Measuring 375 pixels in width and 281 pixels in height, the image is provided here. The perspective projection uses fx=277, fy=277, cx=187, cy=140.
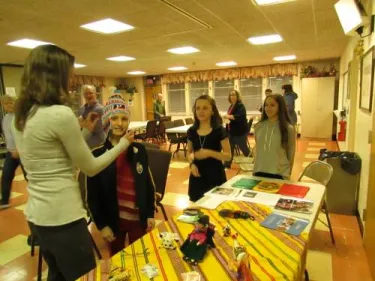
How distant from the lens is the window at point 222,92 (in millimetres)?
10094

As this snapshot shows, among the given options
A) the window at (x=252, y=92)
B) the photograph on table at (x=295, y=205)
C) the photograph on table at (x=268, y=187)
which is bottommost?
the photograph on table at (x=295, y=205)

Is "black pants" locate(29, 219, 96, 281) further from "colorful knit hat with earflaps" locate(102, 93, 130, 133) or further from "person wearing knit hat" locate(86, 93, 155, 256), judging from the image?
"colorful knit hat with earflaps" locate(102, 93, 130, 133)

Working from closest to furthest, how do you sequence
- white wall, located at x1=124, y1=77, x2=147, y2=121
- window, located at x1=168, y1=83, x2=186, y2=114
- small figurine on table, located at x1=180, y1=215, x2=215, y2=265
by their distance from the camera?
small figurine on table, located at x1=180, y1=215, x2=215, y2=265
window, located at x1=168, y1=83, x2=186, y2=114
white wall, located at x1=124, y1=77, x2=147, y2=121

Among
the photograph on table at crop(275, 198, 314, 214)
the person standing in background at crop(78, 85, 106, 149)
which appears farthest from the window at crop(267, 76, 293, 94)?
the photograph on table at crop(275, 198, 314, 214)

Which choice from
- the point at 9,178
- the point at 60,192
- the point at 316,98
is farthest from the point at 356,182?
the point at 316,98

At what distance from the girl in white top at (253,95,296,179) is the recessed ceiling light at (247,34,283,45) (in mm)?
2967

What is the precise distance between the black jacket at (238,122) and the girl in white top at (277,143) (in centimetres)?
233

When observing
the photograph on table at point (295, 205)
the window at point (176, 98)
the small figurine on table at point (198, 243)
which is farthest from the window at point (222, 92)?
the small figurine on table at point (198, 243)

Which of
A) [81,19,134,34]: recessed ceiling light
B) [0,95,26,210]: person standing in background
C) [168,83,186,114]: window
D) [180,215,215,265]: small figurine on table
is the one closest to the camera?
[180,215,215,265]: small figurine on table

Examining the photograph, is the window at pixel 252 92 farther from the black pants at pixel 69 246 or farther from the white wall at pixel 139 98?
the black pants at pixel 69 246

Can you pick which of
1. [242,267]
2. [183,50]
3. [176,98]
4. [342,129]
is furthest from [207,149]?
[176,98]

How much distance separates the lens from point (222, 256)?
109cm

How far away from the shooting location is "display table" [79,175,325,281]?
980 mm

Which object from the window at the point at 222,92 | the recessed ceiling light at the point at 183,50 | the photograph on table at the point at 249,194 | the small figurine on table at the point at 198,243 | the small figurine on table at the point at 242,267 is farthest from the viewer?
the window at the point at 222,92
